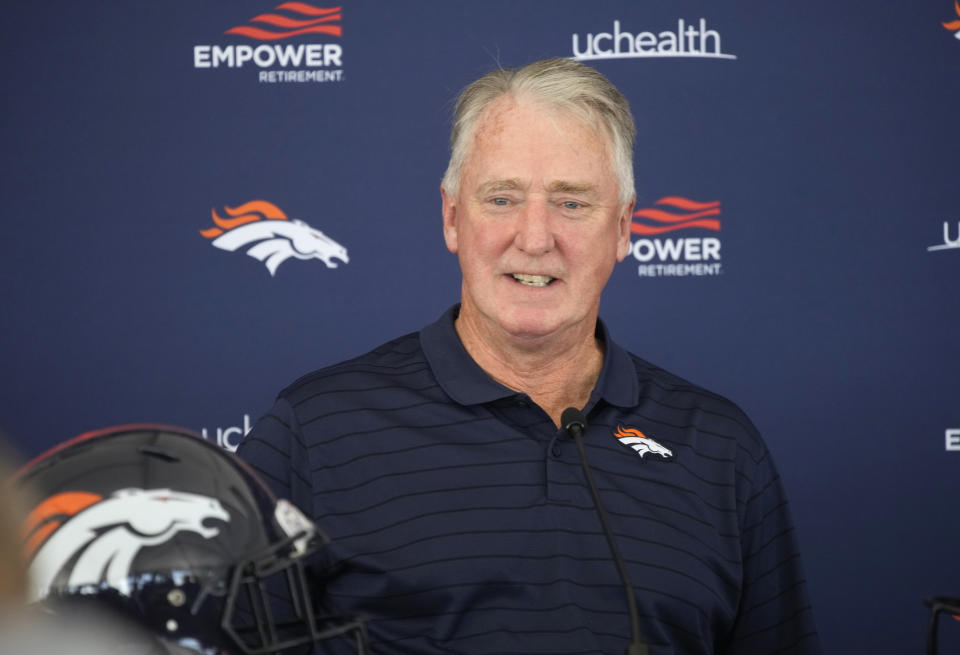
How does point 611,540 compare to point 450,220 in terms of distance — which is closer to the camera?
point 611,540

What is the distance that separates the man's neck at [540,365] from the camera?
1.77 metres

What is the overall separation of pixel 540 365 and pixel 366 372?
0.29 m

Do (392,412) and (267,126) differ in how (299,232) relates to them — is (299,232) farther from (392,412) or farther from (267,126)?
(392,412)

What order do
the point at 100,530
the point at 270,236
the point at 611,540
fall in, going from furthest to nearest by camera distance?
1. the point at 270,236
2. the point at 611,540
3. the point at 100,530

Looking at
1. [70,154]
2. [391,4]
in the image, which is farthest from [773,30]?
[70,154]

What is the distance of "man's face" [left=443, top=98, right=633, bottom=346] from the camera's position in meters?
1.71

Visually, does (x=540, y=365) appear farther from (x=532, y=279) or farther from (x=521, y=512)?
→ (x=521, y=512)

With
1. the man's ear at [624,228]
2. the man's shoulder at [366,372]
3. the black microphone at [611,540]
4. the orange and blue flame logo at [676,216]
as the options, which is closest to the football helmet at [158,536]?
the black microphone at [611,540]

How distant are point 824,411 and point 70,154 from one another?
2.07 m

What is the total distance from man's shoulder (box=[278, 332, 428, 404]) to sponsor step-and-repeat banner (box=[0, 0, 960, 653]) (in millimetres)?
952

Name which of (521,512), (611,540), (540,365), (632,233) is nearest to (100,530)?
(611,540)

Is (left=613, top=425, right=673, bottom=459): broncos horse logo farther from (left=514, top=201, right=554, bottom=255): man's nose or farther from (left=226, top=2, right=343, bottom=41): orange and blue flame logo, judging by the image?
(left=226, top=2, right=343, bottom=41): orange and blue flame logo

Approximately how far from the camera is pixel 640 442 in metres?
1.69

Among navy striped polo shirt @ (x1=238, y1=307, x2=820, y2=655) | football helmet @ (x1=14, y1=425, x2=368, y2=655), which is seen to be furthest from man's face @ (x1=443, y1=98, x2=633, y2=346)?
football helmet @ (x1=14, y1=425, x2=368, y2=655)
